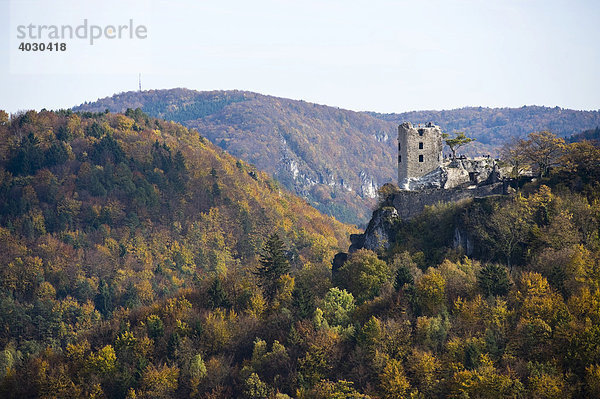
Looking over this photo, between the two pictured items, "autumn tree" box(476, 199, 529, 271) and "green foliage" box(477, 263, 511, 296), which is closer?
"green foliage" box(477, 263, 511, 296)

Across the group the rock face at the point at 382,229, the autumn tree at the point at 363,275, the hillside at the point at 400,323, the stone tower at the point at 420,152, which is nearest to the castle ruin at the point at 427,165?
the stone tower at the point at 420,152

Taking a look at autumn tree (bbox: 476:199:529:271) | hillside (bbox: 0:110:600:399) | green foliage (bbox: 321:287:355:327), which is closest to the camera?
hillside (bbox: 0:110:600:399)

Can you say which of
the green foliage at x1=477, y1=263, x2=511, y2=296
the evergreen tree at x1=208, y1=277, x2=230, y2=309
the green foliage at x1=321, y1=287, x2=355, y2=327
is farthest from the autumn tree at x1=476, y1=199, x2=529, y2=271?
the evergreen tree at x1=208, y1=277, x2=230, y2=309

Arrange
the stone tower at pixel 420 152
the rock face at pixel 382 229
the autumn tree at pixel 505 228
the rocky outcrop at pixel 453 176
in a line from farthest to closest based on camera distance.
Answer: the stone tower at pixel 420 152
the rock face at pixel 382 229
the rocky outcrop at pixel 453 176
the autumn tree at pixel 505 228

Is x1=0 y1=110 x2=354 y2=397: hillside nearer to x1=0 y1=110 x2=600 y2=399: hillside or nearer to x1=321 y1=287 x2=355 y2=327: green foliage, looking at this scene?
x1=0 y1=110 x2=600 y2=399: hillside

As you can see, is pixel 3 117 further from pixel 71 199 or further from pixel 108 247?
pixel 108 247

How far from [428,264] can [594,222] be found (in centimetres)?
1255

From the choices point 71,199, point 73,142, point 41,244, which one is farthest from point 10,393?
point 73,142

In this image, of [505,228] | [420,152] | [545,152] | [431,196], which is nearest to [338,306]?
[431,196]

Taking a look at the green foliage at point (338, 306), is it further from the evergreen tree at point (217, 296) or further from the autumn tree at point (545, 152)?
the autumn tree at point (545, 152)

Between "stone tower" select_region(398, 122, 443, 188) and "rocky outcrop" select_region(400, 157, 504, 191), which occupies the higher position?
"stone tower" select_region(398, 122, 443, 188)

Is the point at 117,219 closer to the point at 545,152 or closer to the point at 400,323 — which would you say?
the point at 400,323

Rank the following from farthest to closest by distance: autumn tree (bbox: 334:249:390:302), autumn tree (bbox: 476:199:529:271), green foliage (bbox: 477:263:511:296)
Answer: autumn tree (bbox: 334:249:390:302) < autumn tree (bbox: 476:199:529:271) < green foliage (bbox: 477:263:511:296)

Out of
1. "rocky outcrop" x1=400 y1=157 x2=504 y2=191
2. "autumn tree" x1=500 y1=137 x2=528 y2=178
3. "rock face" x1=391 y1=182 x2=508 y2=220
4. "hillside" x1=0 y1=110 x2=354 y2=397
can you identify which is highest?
"autumn tree" x1=500 y1=137 x2=528 y2=178
